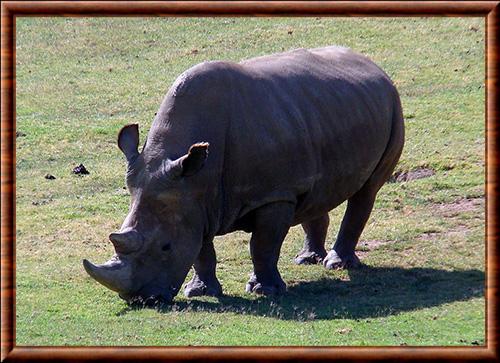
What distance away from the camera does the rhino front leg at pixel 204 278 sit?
1441 centimetres

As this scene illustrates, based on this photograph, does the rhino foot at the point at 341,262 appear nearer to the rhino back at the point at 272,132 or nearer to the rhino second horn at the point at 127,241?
the rhino back at the point at 272,132

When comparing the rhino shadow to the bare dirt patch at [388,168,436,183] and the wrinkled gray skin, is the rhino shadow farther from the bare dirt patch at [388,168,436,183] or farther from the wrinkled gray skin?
the bare dirt patch at [388,168,436,183]

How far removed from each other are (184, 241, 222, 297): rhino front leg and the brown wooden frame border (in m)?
3.52

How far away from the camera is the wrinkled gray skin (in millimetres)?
13547

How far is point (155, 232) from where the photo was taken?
1355 cm

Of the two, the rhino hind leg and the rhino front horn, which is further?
the rhino hind leg

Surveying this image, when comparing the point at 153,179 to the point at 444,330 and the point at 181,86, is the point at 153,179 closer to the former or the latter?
the point at 181,86

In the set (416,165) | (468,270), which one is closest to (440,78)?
(416,165)

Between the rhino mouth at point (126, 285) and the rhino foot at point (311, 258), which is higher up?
the rhino mouth at point (126, 285)

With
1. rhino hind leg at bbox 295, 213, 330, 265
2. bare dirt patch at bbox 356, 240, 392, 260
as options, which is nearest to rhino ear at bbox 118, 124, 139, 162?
rhino hind leg at bbox 295, 213, 330, 265

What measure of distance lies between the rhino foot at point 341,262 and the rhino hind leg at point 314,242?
30cm

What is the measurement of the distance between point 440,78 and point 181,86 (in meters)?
11.8
